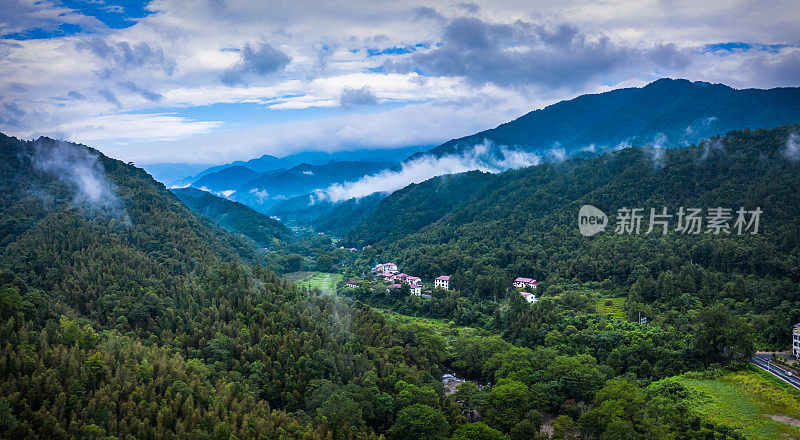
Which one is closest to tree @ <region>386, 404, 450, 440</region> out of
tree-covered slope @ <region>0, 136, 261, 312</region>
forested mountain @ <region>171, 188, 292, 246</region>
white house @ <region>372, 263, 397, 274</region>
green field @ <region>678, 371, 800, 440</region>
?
green field @ <region>678, 371, 800, 440</region>

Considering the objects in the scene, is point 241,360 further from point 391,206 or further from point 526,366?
point 391,206

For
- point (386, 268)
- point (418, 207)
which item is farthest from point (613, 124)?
point (386, 268)

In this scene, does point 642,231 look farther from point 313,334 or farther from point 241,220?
point 241,220

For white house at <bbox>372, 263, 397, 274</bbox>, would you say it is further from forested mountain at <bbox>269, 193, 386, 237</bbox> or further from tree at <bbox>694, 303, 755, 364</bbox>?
forested mountain at <bbox>269, 193, 386, 237</bbox>

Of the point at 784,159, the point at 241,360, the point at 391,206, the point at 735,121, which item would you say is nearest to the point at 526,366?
the point at 241,360

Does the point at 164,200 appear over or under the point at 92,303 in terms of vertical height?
over

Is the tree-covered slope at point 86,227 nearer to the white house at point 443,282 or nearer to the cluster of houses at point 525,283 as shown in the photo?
the white house at point 443,282
